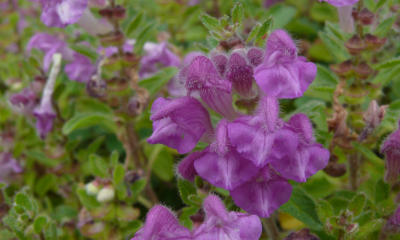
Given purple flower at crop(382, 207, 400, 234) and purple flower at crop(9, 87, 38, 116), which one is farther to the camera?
purple flower at crop(9, 87, 38, 116)

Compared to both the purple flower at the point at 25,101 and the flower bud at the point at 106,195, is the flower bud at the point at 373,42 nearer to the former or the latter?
the flower bud at the point at 106,195

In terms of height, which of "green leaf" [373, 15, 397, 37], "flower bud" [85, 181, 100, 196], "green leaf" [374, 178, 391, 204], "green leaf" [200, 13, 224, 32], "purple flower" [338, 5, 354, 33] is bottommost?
"flower bud" [85, 181, 100, 196]

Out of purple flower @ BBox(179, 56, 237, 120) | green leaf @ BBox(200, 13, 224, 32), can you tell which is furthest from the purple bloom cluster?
green leaf @ BBox(200, 13, 224, 32)

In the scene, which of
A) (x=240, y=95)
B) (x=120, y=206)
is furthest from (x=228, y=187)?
(x=120, y=206)

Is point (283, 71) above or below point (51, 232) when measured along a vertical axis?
above

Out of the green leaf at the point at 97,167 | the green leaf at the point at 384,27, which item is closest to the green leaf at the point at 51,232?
the green leaf at the point at 97,167

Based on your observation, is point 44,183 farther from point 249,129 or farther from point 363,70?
point 363,70

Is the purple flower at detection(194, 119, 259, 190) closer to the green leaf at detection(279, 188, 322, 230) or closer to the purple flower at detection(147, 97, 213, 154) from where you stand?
the purple flower at detection(147, 97, 213, 154)

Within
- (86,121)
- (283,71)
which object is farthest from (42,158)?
(283,71)
